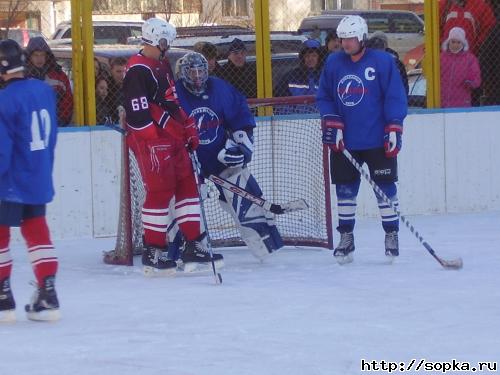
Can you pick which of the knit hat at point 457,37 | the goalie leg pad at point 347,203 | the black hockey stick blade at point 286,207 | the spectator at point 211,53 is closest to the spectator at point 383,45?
the knit hat at point 457,37

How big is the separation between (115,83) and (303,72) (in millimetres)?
1427

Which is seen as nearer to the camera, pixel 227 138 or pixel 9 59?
pixel 9 59

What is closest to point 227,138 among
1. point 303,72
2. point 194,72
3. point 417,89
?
point 194,72

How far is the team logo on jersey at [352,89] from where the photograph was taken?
22.6 feet

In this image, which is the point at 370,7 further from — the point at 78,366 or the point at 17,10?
the point at 78,366

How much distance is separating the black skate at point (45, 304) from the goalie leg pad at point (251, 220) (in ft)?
6.30

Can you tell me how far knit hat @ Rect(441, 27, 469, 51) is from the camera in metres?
9.28

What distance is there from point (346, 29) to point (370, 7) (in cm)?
284

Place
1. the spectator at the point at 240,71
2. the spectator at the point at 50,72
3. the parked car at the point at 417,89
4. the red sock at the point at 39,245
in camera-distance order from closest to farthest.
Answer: the red sock at the point at 39,245 < the spectator at the point at 50,72 < the spectator at the point at 240,71 < the parked car at the point at 417,89

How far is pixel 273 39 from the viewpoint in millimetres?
8883

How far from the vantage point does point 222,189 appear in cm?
724

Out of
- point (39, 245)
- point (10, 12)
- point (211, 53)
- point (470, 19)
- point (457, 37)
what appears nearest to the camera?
point (39, 245)

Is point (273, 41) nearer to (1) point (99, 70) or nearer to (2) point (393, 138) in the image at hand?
(1) point (99, 70)

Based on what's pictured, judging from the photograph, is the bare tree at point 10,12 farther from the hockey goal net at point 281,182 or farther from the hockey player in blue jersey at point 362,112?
the hockey player in blue jersey at point 362,112
